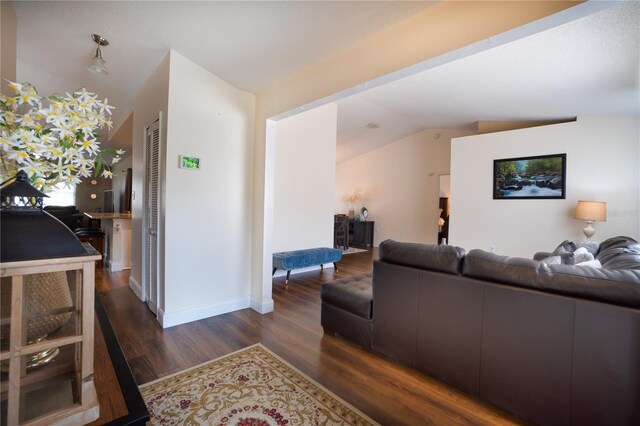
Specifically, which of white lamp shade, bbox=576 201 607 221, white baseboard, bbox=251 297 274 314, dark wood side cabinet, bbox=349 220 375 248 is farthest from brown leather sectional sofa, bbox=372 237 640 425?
dark wood side cabinet, bbox=349 220 375 248

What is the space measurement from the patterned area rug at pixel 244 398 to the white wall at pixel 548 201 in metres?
4.93

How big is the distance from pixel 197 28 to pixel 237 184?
5.16ft

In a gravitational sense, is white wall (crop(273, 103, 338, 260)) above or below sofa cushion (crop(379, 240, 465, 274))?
above

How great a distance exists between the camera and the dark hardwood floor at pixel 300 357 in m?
1.80

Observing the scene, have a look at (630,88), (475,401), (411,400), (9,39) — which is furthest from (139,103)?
(630,88)

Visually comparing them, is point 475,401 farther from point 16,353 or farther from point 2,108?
point 2,108

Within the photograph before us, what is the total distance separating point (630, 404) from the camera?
1413mm

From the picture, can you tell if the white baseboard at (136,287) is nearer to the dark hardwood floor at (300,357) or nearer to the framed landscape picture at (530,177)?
the dark hardwood floor at (300,357)

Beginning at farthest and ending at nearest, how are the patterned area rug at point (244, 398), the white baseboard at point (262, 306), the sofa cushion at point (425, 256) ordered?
1. the white baseboard at point (262, 306)
2. the sofa cushion at point (425, 256)
3. the patterned area rug at point (244, 398)

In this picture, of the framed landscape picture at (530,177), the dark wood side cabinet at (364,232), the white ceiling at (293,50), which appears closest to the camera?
the white ceiling at (293,50)

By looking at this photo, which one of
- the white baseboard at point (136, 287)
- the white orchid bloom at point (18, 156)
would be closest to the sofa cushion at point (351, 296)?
the white orchid bloom at point (18, 156)

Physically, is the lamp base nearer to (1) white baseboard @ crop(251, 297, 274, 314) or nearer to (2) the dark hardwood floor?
(2) the dark hardwood floor

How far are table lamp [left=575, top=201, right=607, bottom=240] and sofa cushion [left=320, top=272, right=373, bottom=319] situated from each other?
148 inches

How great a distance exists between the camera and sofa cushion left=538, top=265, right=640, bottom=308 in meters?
1.47
